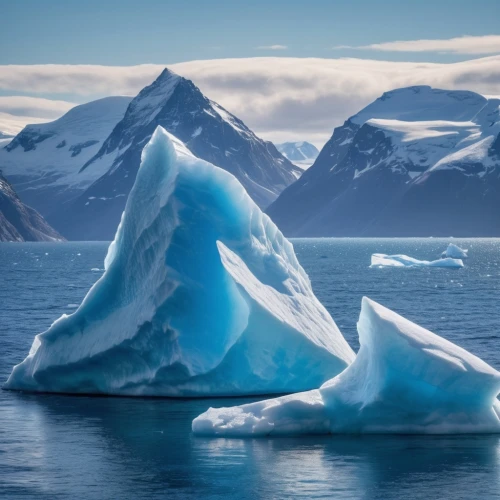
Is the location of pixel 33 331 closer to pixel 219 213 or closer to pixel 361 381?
pixel 219 213

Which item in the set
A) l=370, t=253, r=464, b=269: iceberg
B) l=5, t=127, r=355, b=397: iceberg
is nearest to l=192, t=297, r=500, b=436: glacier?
l=5, t=127, r=355, b=397: iceberg

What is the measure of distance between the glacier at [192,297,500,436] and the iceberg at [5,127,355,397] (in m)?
4.29

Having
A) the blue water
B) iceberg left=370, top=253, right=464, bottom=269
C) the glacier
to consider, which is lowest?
→ the blue water

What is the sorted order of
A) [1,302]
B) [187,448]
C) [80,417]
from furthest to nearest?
[1,302] → [80,417] → [187,448]

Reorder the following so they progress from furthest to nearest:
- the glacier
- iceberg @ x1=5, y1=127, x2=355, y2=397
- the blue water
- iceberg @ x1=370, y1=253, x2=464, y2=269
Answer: iceberg @ x1=370, y1=253, x2=464, y2=269
iceberg @ x1=5, y1=127, x2=355, y2=397
the glacier
the blue water

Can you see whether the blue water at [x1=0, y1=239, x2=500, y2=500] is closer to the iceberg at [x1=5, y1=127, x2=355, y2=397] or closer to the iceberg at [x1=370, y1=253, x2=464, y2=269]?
the iceberg at [x1=5, y1=127, x2=355, y2=397]

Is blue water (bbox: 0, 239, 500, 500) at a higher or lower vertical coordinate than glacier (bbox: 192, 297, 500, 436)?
lower

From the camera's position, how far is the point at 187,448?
22.4 metres

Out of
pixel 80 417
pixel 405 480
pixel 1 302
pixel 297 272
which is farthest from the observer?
pixel 1 302

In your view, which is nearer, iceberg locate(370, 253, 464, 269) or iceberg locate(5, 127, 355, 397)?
iceberg locate(5, 127, 355, 397)

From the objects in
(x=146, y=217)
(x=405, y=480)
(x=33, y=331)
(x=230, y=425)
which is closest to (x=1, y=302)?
(x=33, y=331)

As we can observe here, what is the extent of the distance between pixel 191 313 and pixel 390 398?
7.49m

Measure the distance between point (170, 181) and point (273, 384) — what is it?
255 inches

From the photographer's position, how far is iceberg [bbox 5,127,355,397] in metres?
28.2
